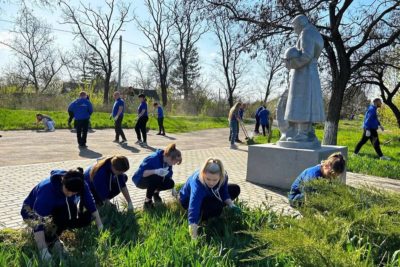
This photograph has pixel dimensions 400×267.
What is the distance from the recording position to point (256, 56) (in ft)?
53.7

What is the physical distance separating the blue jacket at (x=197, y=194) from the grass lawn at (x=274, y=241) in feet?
0.58

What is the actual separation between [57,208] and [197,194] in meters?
1.33

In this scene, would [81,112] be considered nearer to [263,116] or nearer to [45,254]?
[45,254]

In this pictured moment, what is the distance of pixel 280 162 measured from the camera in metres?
7.52

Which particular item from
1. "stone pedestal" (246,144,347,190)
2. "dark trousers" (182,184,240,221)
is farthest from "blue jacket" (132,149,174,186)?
"stone pedestal" (246,144,347,190)

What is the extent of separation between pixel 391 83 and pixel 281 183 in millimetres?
22822

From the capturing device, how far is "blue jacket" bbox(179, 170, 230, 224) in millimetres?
3963

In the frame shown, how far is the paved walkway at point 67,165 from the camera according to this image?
6043mm

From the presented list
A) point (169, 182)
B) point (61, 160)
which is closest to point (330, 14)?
point (61, 160)

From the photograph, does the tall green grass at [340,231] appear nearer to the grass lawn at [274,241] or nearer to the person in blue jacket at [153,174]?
the grass lawn at [274,241]

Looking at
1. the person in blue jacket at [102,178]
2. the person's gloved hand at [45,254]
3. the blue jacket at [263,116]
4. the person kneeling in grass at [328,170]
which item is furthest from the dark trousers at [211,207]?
the blue jacket at [263,116]

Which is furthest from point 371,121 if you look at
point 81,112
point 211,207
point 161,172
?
point 211,207

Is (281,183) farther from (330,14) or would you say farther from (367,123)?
(330,14)

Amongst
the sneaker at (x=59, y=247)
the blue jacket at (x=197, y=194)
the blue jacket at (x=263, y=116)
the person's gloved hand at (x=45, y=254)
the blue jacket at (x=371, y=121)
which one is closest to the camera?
the person's gloved hand at (x=45, y=254)
